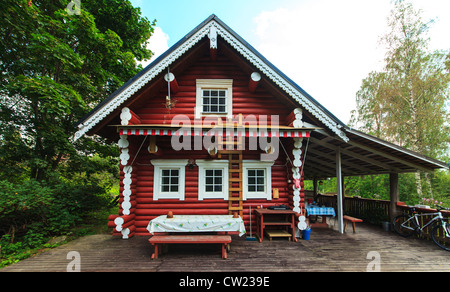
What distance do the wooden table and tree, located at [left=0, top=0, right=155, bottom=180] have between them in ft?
23.6

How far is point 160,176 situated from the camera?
255 inches

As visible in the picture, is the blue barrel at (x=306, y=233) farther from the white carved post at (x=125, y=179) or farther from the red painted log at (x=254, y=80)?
the white carved post at (x=125, y=179)

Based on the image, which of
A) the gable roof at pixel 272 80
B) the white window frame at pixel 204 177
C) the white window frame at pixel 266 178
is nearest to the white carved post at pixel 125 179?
the gable roof at pixel 272 80

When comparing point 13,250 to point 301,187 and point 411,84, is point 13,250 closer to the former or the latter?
point 301,187

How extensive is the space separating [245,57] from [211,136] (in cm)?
278

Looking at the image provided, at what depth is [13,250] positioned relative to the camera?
4828 mm

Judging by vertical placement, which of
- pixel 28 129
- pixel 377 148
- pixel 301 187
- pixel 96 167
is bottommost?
pixel 301 187

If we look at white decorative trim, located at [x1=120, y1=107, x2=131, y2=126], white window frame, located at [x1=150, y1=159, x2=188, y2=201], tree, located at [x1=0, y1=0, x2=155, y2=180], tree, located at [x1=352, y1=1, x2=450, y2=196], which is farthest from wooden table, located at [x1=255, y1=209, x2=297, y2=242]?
tree, located at [x1=352, y1=1, x2=450, y2=196]

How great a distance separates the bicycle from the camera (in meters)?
5.45

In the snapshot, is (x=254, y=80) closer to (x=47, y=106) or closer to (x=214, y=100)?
(x=214, y=100)

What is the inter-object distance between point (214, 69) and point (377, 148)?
6.14 meters

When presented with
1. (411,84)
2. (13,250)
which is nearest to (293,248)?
(13,250)

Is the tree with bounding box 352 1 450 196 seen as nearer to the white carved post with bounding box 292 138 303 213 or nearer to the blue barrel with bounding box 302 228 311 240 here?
the blue barrel with bounding box 302 228 311 240

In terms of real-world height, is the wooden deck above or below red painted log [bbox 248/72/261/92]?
below
